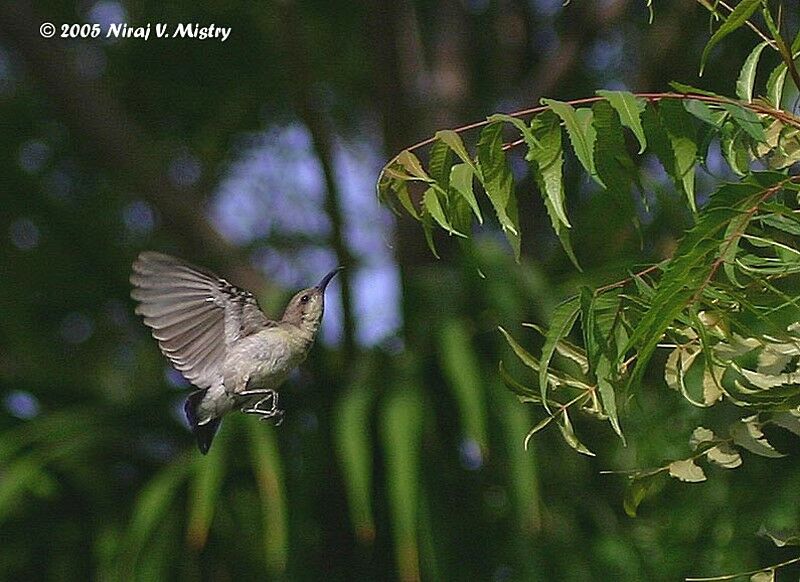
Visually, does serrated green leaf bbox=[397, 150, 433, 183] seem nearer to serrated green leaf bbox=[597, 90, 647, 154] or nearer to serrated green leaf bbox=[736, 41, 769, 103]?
serrated green leaf bbox=[597, 90, 647, 154]

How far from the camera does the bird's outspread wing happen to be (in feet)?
3.52

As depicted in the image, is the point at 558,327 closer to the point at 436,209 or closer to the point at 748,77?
the point at 436,209

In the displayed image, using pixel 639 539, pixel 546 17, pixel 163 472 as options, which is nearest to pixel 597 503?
pixel 639 539

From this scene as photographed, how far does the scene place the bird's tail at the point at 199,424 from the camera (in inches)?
40.8

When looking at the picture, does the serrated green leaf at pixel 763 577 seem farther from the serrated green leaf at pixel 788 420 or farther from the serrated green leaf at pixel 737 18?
the serrated green leaf at pixel 737 18

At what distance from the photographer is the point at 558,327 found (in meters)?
0.89

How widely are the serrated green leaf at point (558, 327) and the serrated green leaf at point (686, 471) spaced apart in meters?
0.13

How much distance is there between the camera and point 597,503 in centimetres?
212

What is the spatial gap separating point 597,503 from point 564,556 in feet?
0.46

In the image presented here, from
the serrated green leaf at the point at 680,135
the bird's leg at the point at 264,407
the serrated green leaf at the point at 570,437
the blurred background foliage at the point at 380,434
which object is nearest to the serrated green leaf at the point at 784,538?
the serrated green leaf at the point at 570,437

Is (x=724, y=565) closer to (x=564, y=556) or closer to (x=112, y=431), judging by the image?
(x=564, y=556)

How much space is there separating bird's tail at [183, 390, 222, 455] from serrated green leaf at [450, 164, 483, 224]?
266 mm

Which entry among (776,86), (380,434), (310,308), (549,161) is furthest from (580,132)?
(380,434)

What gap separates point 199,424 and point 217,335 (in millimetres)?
100
